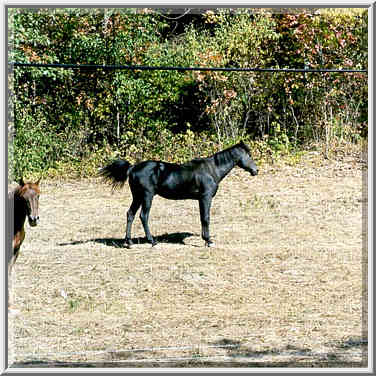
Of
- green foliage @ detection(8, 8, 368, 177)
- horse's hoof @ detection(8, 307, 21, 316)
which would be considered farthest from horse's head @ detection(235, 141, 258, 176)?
green foliage @ detection(8, 8, 368, 177)

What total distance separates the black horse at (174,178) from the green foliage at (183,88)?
16.6 feet

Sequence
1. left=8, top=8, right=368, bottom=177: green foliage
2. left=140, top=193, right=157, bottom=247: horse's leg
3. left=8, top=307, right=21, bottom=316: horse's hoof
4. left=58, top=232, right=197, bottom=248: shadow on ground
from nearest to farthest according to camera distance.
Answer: left=8, top=307, right=21, bottom=316: horse's hoof, left=140, top=193, right=157, bottom=247: horse's leg, left=58, top=232, right=197, bottom=248: shadow on ground, left=8, top=8, right=368, bottom=177: green foliage

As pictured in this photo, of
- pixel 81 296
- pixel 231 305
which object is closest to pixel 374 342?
pixel 231 305

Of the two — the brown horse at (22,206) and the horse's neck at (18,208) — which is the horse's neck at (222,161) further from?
the horse's neck at (18,208)

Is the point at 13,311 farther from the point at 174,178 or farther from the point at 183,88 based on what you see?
the point at 183,88

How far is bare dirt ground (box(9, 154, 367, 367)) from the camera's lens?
6.58m

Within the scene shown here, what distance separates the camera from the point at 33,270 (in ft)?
30.6

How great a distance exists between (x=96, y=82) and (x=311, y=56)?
15.4 ft

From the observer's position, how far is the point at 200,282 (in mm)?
8898

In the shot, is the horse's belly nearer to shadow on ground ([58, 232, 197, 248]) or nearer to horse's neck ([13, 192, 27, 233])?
shadow on ground ([58, 232, 197, 248])

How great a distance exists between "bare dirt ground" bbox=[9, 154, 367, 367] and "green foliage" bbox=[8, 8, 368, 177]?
1835 mm

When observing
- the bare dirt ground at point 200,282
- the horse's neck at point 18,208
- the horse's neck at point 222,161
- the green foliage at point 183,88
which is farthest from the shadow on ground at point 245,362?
the green foliage at point 183,88

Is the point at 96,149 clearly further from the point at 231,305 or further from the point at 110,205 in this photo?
the point at 231,305

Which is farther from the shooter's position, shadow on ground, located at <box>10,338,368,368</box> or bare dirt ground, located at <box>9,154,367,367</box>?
bare dirt ground, located at <box>9,154,367,367</box>
